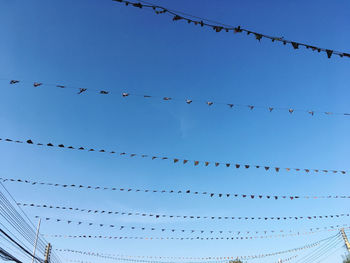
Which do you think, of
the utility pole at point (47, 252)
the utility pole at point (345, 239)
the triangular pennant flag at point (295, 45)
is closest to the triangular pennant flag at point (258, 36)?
the triangular pennant flag at point (295, 45)

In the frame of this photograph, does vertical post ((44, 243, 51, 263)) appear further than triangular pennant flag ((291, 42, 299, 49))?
Yes

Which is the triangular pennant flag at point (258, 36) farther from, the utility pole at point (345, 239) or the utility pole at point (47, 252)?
the utility pole at point (345, 239)

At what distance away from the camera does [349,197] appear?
1403 centimetres

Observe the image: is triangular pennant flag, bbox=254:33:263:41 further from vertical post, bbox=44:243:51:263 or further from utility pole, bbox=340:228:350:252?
utility pole, bbox=340:228:350:252

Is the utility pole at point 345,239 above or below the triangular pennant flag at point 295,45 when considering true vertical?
below

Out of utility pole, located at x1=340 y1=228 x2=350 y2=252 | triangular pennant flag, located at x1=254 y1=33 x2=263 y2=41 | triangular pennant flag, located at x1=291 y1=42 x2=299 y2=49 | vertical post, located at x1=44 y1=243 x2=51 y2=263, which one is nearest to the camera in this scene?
triangular pennant flag, located at x1=254 y1=33 x2=263 y2=41

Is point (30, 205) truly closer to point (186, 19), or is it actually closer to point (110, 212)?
point (110, 212)

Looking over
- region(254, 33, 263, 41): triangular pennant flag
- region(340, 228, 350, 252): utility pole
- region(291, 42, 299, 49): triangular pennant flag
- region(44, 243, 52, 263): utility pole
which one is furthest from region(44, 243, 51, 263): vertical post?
region(340, 228, 350, 252): utility pole

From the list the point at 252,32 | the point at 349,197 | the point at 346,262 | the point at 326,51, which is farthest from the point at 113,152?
the point at 346,262

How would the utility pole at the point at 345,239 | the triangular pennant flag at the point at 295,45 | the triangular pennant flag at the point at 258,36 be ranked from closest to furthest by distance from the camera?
the triangular pennant flag at the point at 258,36 < the triangular pennant flag at the point at 295,45 < the utility pole at the point at 345,239

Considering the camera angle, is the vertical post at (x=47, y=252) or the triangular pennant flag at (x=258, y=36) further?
the vertical post at (x=47, y=252)

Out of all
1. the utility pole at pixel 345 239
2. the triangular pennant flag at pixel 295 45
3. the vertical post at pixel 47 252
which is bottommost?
the utility pole at pixel 345 239

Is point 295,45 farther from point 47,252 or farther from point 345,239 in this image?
point 47,252

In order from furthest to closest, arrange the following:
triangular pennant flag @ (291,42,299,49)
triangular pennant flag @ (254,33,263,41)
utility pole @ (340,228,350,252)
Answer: utility pole @ (340,228,350,252)
triangular pennant flag @ (291,42,299,49)
triangular pennant flag @ (254,33,263,41)
